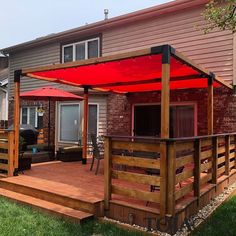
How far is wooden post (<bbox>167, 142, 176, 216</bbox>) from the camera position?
4.06 metres

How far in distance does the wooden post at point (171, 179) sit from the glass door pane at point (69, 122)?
882 centimetres

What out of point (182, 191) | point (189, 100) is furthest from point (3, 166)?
point (189, 100)

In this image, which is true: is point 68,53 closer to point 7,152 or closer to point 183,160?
point 7,152

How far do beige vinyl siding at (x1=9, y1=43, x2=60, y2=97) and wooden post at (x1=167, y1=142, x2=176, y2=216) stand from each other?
1022 centimetres

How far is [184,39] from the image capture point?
9.53 metres

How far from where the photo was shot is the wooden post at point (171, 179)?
13.3ft

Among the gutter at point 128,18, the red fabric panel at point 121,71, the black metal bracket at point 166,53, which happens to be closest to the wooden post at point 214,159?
the red fabric panel at point 121,71

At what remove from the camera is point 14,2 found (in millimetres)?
13953

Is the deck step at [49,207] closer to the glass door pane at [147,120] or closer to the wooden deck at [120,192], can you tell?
the wooden deck at [120,192]

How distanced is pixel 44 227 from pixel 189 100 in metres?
6.33

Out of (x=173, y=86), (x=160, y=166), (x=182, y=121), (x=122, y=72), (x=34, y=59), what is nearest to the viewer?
(x=160, y=166)

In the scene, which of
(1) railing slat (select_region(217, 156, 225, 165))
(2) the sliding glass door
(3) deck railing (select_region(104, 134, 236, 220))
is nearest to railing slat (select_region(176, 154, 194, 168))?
(3) deck railing (select_region(104, 134, 236, 220))

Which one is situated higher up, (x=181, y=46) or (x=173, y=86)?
(x=181, y=46)

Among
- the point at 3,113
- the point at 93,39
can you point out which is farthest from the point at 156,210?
the point at 3,113
